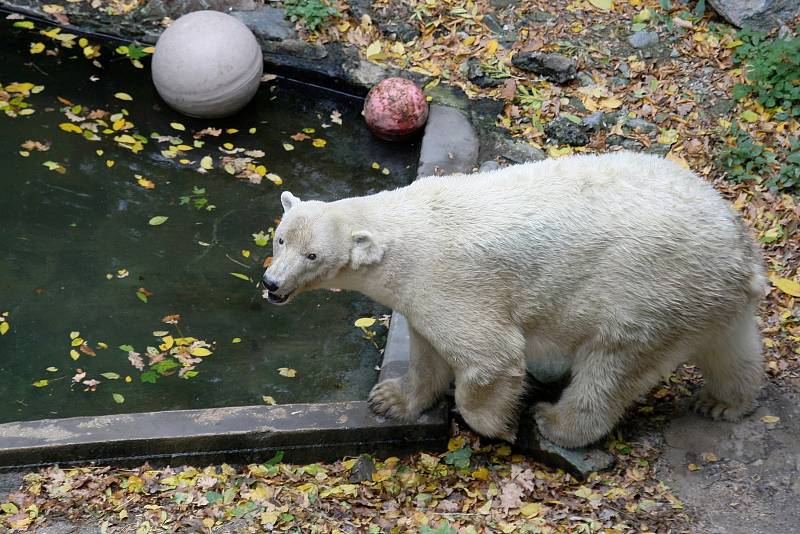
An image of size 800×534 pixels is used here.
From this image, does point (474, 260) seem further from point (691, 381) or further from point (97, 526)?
point (97, 526)

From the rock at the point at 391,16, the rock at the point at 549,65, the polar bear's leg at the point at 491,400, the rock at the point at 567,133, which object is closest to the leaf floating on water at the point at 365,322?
the polar bear's leg at the point at 491,400

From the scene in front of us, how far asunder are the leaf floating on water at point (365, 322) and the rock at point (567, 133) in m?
2.86

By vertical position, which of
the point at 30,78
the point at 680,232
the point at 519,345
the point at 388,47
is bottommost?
the point at 30,78

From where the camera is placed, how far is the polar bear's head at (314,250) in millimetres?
5105

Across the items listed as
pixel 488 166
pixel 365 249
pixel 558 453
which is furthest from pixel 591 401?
pixel 488 166

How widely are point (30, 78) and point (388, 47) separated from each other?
375 centimetres

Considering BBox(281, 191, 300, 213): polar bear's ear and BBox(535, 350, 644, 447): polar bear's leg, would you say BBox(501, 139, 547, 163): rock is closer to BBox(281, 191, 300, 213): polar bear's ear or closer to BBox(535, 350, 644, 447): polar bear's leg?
BBox(535, 350, 644, 447): polar bear's leg

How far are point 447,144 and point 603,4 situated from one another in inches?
120

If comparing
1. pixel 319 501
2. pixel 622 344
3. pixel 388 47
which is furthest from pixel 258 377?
pixel 388 47

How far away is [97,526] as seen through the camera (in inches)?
204

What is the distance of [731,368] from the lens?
18.3ft

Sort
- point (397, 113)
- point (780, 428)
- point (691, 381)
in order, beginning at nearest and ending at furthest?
point (780, 428) < point (691, 381) < point (397, 113)

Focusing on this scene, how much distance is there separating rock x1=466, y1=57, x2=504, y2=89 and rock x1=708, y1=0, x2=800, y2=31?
103 inches

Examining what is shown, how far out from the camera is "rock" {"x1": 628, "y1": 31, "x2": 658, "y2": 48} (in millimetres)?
9555
